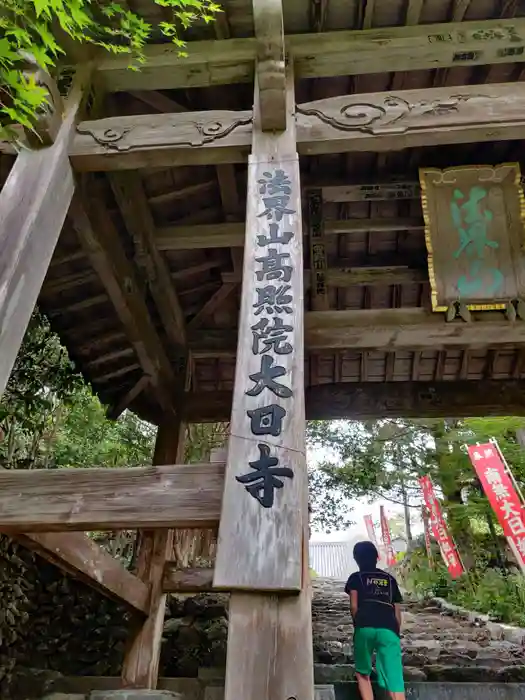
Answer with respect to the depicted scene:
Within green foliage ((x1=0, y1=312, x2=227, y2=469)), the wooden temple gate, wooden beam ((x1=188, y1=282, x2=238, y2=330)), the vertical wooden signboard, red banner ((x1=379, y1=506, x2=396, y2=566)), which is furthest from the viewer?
red banner ((x1=379, y1=506, x2=396, y2=566))

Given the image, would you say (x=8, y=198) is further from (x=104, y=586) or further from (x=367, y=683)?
(x=367, y=683)

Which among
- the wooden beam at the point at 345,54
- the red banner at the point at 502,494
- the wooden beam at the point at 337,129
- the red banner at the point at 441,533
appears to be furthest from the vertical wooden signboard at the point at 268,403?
the red banner at the point at 441,533

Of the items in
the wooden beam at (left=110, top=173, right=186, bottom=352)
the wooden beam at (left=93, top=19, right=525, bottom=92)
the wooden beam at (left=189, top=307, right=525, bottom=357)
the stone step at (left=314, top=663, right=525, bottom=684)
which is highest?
the wooden beam at (left=93, top=19, right=525, bottom=92)

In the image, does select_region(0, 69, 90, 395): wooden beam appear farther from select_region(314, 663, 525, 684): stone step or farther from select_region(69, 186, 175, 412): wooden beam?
select_region(314, 663, 525, 684): stone step

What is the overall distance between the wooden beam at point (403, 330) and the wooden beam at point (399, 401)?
5.06 feet

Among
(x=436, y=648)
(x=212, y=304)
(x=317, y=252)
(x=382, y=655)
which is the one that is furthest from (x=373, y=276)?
(x=436, y=648)

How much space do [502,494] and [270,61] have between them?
24.3 feet

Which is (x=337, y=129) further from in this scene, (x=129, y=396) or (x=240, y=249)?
(x=129, y=396)

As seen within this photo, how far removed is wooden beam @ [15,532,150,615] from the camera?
2.86 m

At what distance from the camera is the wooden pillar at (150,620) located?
14.8 feet

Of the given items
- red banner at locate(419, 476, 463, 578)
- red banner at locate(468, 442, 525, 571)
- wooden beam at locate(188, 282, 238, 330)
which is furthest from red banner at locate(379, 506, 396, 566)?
wooden beam at locate(188, 282, 238, 330)

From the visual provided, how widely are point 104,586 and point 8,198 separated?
2700 mm

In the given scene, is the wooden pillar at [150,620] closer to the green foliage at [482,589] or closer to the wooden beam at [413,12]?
the wooden beam at [413,12]

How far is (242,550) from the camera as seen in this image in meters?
1.91
